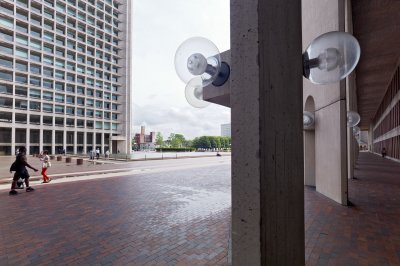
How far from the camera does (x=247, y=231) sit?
6.05 ft

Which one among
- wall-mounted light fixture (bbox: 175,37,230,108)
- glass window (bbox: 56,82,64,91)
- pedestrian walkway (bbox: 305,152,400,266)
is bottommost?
pedestrian walkway (bbox: 305,152,400,266)

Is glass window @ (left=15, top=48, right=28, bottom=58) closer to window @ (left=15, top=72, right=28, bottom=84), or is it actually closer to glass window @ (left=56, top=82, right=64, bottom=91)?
window @ (left=15, top=72, right=28, bottom=84)

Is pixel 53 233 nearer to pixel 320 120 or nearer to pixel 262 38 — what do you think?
pixel 262 38

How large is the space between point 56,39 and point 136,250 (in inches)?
2231

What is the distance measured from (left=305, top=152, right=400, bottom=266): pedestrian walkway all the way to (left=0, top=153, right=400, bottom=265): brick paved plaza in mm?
16

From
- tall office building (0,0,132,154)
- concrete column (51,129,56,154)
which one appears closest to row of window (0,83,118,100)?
tall office building (0,0,132,154)

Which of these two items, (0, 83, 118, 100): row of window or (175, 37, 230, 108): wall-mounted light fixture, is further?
(0, 83, 118, 100): row of window

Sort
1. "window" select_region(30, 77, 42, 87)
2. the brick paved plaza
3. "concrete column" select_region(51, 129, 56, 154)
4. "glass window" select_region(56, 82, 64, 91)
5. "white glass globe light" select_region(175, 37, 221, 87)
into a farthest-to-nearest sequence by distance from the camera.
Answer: "glass window" select_region(56, 82, 64, 91)
"concrete column" select_region(51, 129, 56, 154)
"window" select_region(30, 77, 42, 87)
the brick paved plaza
"white glass globe light" select_region(175, 37, 221, 87)

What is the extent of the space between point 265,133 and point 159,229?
4228 mm

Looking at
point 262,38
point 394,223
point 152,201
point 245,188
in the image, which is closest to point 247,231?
point 245,188

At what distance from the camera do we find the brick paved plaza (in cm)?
388

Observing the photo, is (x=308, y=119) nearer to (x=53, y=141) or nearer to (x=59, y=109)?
(x=53, y=141)

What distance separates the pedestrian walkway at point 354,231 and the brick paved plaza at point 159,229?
0.02m

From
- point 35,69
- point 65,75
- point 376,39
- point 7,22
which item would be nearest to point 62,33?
point 65,75
